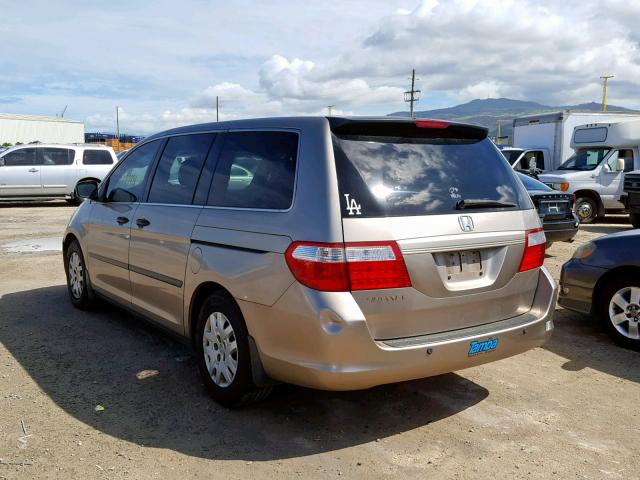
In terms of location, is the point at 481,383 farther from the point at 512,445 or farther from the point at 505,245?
the point at 505,245

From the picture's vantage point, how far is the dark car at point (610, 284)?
17.4 feet

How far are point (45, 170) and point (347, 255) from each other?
18.1 m

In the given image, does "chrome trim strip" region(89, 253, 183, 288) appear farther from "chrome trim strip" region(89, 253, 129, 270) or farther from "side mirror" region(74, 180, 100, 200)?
"side mirror" region(74, 180, 100, 200)

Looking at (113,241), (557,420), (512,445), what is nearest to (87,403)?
(113,241)

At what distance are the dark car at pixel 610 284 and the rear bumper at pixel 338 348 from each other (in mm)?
2277

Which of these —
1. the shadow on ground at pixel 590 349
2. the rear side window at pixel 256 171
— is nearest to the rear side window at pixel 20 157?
the rear side window at pixel 256 171

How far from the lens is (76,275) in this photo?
6242 millimetres

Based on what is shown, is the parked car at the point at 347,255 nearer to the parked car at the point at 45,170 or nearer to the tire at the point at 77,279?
the tire at the point at 77,279

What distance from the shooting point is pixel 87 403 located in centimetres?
403

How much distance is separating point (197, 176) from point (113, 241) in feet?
4.50

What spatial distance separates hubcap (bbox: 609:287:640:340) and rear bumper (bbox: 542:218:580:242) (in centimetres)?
359

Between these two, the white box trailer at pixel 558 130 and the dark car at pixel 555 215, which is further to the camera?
the white box trailer at pixel 558 130

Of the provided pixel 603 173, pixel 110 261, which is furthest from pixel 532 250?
pixel 603 173

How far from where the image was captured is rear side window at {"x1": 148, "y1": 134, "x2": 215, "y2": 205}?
14.4 ft
